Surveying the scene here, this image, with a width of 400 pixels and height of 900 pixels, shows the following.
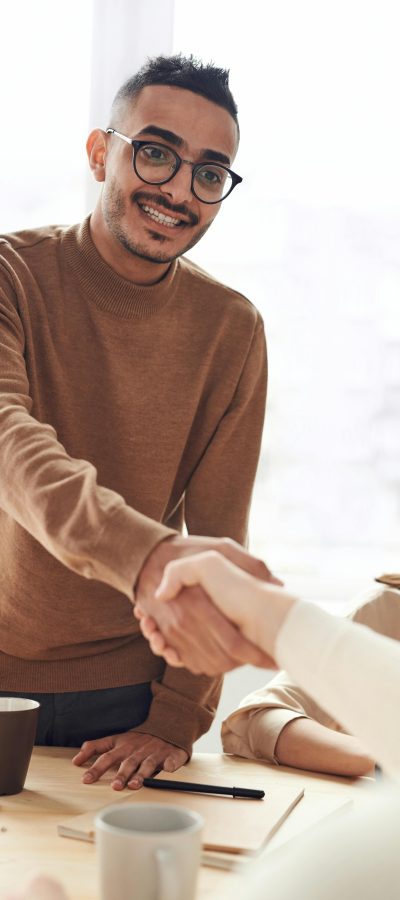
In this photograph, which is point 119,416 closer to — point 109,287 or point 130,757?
point 109,287

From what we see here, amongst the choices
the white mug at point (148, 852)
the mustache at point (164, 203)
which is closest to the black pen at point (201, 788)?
the white mug at point (148, 852)

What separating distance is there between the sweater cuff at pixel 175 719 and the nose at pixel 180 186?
29.8 inches

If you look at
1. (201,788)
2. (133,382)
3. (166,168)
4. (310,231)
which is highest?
(166,168)

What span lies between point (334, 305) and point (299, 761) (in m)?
1.72

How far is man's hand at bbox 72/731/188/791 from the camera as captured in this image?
1.30 metres

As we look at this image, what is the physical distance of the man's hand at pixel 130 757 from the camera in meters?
1.30

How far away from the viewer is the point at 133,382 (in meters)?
1.67

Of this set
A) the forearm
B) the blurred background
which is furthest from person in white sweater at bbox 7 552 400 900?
the blurred background

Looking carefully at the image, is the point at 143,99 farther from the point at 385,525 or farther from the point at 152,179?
the point at 385,525

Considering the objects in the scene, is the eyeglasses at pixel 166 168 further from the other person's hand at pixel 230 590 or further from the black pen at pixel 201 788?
the black pen at pixel 201 788

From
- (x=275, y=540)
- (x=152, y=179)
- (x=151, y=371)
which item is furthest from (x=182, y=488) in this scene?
(x=275, y=540)

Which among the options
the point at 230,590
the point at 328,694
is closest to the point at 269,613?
the point at 230,590

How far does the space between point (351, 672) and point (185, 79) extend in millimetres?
1174

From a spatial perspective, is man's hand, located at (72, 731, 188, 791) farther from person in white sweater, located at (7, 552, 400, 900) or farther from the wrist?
the wrist
